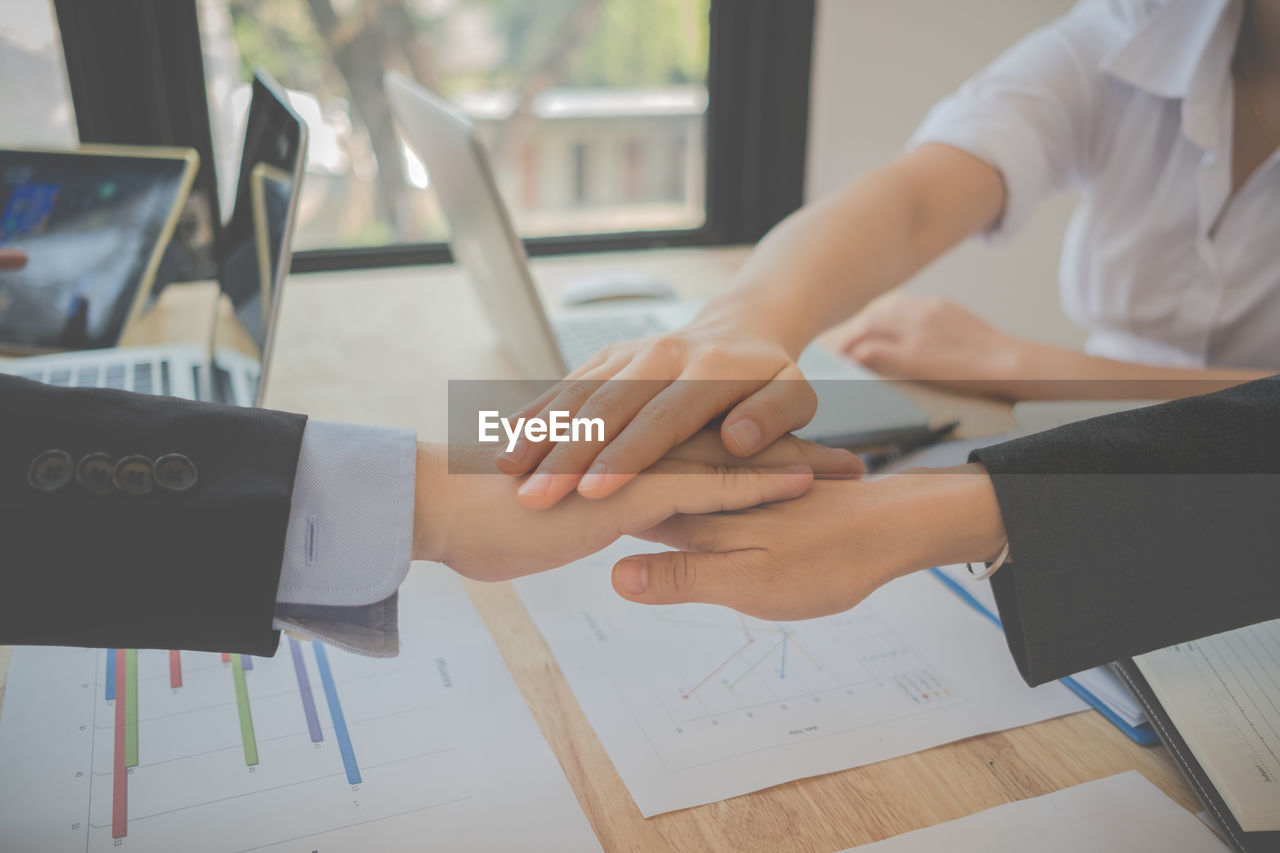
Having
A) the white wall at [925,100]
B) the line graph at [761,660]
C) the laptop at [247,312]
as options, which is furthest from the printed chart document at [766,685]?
the white wall at [925,100]

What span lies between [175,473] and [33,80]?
1.28 metres

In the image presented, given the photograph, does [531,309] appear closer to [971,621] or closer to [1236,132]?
[971,621]

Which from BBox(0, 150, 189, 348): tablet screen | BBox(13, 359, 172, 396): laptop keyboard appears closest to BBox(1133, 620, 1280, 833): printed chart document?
BBox(13, 359, 172, 396): laptop keyboard

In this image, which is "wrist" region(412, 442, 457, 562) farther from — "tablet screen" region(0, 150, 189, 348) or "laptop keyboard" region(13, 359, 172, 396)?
"tablet screen" region(0, 150, 189, 348)

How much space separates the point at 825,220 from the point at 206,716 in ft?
2.60

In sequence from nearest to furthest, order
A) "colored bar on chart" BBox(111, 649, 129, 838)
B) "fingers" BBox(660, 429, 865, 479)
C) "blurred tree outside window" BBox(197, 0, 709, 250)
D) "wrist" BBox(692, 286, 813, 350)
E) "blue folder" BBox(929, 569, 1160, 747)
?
"colored bar on chart" BBox(111, 649, 129, 838) → "blue folder" BBox(929, 569, 1160, 747) → "fingers" BBox(660, 429, 865, 479) → "wrist" BBox(692, 286, 813, 350) → "blurred tree outside window" BBox(197, 0, 709, 250)

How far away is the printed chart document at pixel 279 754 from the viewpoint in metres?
0.52

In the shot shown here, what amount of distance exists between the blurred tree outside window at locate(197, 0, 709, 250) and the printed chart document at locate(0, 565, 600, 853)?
137 cm

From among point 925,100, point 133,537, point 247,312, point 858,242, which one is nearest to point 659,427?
point 133,537

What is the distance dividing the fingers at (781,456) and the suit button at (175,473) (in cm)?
34

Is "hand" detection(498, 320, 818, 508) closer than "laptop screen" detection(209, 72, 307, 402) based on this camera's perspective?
Yes

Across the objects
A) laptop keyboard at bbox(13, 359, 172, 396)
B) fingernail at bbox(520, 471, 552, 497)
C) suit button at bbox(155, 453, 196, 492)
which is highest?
suit button at bbox(155, 453, 196, 492)

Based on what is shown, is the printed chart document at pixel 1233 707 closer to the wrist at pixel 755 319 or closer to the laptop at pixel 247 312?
the wrist at pixel 755 319

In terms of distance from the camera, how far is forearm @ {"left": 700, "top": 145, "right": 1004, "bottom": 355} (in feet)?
3.09
